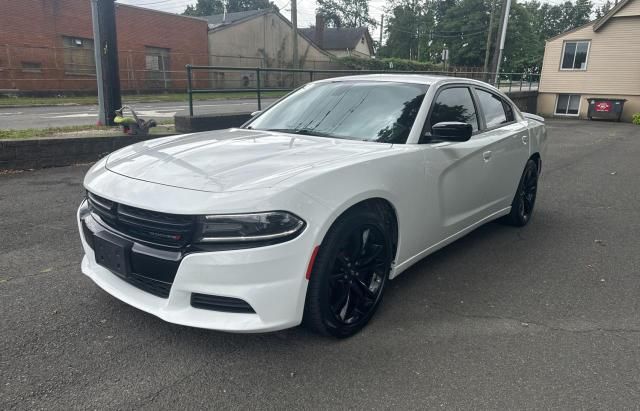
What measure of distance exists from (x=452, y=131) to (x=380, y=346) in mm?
1517

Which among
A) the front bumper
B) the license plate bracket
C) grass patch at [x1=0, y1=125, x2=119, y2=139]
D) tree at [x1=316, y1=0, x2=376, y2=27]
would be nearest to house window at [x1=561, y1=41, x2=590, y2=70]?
grass patch at [x1=0, y1=125, x2=119, y2=139]

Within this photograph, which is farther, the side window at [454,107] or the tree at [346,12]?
the tree at [346,12]

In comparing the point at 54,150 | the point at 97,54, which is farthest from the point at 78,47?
the point at 54,150

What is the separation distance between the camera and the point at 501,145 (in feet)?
14.3

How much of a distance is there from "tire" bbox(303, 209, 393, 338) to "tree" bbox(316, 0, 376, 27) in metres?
79.6

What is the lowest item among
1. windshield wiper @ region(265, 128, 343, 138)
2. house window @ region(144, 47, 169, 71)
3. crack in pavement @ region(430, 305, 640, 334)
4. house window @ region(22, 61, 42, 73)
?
crack in pavement @ region(430, 305, 640, 334)

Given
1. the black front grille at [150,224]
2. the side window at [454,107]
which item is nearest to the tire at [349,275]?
the black front grille at [150,224]

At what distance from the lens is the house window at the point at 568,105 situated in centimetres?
2544

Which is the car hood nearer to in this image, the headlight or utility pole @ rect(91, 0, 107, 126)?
the headlight

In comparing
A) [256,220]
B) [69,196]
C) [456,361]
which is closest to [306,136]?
[256,220]

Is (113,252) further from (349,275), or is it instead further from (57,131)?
(57,131)

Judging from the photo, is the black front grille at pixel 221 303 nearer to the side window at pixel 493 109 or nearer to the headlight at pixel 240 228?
the headlight at pixel 240 228

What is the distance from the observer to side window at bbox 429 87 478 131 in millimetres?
3662

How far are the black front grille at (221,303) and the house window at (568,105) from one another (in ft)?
90.2
